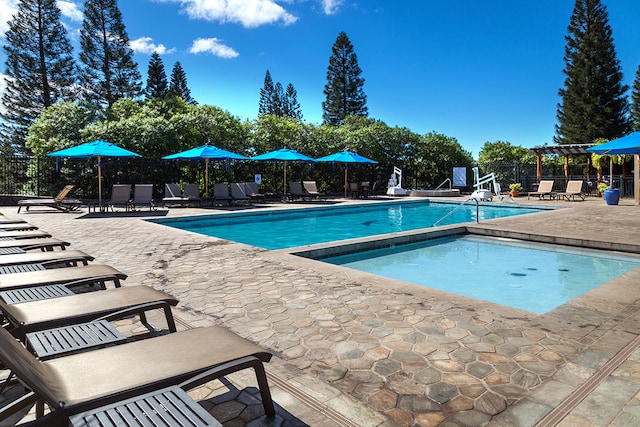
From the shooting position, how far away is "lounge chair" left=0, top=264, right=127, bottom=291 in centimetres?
300

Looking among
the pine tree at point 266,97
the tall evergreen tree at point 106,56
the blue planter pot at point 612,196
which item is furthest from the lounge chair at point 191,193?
the pine tree at point 266,97

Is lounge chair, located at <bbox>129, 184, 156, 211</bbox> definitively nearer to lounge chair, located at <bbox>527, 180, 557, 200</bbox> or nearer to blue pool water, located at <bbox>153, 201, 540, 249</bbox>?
blue pool water, located at <bbox>153, 201, 540, 249</bbox>

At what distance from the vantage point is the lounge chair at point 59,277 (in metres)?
3.00

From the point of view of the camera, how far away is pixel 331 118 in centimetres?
3675

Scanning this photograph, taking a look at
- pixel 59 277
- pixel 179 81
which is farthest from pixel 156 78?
pixel 59 277

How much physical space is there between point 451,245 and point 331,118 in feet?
98.4

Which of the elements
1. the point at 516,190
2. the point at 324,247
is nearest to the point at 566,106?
the point at 516,190

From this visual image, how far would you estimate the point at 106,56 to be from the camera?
30.2m

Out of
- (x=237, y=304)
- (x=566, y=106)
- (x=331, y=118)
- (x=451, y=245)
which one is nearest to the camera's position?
(x=237, y=304)

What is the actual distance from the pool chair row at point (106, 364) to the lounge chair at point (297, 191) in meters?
14.7

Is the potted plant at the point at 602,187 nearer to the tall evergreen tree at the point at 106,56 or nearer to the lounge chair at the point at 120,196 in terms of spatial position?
the lounge chair at the point at 120,196

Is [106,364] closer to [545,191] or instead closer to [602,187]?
[545,191]

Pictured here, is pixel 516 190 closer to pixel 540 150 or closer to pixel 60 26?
pixel 540 150

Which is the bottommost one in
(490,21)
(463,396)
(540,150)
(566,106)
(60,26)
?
(463,396)
